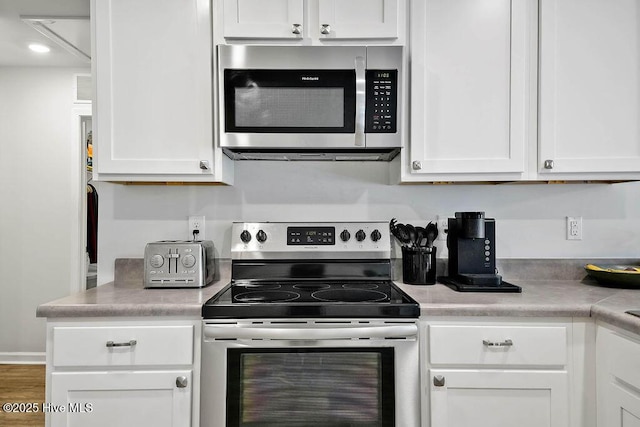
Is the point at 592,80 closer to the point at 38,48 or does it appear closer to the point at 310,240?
the point at 310,240

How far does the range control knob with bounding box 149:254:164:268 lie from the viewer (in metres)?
1.76

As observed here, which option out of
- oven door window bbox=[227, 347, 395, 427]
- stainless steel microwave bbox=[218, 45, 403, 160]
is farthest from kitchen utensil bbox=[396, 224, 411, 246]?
oven door window bbox=[227, 347, 395, 427]

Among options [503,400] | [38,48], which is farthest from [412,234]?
[38,48]

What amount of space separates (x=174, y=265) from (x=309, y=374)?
774 mm

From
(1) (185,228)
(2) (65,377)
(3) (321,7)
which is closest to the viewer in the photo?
(2) (65,377)

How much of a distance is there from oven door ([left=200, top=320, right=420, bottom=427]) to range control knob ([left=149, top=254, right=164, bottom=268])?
1.56ft

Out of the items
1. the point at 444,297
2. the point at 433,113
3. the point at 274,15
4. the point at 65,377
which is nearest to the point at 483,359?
the point at 444,297

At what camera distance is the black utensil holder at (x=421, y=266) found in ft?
6.11

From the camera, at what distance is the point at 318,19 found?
5.67 ft

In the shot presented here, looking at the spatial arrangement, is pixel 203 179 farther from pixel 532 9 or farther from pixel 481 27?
pixel 532 9

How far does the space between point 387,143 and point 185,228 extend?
1112 mm

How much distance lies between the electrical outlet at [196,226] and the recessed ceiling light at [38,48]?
191 centimetres

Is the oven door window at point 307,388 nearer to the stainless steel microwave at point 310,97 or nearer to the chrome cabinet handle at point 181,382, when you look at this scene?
the chrome cabinet handle at point 181,382

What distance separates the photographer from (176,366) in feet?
4.73
